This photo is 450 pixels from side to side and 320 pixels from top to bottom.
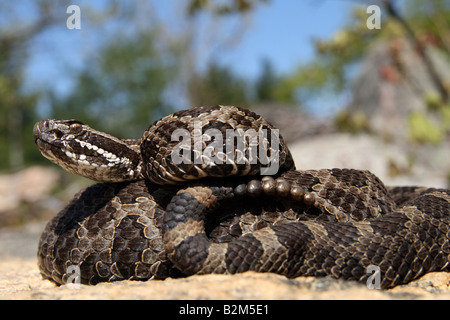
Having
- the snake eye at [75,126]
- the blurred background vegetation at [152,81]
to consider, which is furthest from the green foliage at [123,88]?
the snake eye at [75,126]

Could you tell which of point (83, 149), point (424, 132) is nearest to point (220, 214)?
point (83, 149)

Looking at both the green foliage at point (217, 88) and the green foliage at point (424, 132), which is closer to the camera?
the green foliage at point (424, 132)

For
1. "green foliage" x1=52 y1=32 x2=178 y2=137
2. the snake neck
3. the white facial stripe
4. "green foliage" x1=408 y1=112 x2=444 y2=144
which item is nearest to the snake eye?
the snake neck

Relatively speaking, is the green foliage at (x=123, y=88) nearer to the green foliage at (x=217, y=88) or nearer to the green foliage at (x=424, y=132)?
the green foliage at (x=217, y=88)

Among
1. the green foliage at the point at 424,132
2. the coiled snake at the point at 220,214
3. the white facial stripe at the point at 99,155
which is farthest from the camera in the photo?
the green foliage at the point at 424,132

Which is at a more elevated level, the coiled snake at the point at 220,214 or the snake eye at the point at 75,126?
the snake eye at the point at 75,126

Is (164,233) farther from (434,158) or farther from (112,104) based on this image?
(112,104)

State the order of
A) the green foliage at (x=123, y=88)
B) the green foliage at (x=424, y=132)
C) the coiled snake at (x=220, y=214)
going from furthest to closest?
the green foliage at (x=123, y=88) < the green foliage at (x=424, y=132) < the coiled snake at (x=220, y=214)
